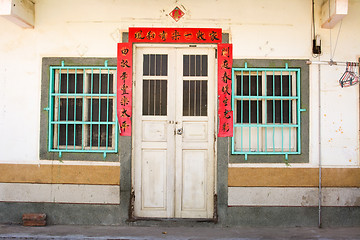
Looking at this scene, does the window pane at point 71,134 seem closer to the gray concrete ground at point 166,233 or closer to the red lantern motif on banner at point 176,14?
the gray concrete ground at point 166,233

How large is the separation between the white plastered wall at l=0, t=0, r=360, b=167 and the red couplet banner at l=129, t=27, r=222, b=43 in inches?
3.9

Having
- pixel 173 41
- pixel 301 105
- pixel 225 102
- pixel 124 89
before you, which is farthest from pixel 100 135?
pixel 301 105

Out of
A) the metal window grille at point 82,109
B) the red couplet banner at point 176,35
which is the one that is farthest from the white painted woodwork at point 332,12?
the metal window grille at point 82,109

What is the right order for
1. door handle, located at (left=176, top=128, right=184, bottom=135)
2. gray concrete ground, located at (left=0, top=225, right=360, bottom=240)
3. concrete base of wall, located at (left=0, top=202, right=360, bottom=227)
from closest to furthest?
gray concrete ground, located at (left=0, top=225, right=360, bottom=240) → concrete base of wall, located at (left=0, top=202, right=360, bottom=227) → door handle, located at (left=176, top=128, right=184, bottom=135)

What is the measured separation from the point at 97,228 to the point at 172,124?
1.85 meters

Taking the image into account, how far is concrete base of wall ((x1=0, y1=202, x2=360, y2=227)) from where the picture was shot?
493 centimetres

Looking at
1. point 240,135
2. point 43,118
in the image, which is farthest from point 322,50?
point 43,118

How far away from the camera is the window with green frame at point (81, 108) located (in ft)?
16.6

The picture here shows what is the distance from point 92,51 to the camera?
5.05 meters

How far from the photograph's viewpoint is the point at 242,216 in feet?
16.2

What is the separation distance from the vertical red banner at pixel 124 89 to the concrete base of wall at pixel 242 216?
4.05 ft

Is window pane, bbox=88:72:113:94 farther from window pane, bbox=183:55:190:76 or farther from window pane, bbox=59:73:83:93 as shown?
window pane, bbox=183:55:190:76

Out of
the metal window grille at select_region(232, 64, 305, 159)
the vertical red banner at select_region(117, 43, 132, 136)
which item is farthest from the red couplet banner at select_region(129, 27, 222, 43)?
the metal window grille at select_region(232, 64, 305, 159)

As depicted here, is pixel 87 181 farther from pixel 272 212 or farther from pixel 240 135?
pixel 272 212
